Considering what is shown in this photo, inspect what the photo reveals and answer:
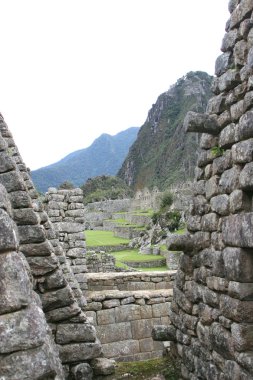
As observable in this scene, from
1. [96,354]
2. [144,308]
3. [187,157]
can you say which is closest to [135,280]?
[144,308]

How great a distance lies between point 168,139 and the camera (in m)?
148

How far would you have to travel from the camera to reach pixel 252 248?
4.21 meters

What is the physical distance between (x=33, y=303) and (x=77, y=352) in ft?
7.54

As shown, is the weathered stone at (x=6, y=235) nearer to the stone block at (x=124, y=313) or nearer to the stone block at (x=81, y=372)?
the stone block at (x=81, y=372)

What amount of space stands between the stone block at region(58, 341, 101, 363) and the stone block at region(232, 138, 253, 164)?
232 cm

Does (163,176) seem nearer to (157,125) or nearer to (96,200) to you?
(96,200)

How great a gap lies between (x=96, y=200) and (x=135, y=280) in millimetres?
85781

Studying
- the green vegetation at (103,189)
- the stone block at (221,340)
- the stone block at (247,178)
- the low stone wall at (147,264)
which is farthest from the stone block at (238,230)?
the green vegetation at (103,189)

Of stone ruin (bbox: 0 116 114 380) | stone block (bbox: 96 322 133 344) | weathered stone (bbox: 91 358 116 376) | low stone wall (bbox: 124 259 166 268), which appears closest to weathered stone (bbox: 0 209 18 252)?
stone ruin (bbox: 0 116 114 380)

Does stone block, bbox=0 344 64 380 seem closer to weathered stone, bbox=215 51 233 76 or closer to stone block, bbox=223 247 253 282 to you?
stone block, bbox=223 247 253 282

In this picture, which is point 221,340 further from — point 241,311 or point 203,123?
point 203,123

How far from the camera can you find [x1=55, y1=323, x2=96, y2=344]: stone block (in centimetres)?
440

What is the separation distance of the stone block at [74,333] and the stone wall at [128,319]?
522cm

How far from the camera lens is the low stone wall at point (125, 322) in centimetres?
969
